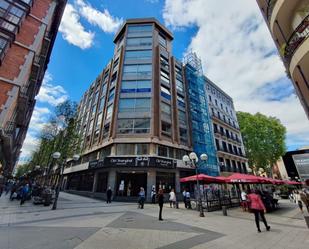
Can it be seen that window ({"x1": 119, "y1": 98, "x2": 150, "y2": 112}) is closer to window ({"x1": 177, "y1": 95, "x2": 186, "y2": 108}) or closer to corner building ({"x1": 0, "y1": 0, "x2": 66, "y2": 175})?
window ({"x1": 177, "y1": 95, "x2": 186, "y2": 108})

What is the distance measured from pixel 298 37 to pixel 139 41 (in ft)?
88.4

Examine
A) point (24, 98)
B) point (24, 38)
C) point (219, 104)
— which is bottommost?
point (24, 98)

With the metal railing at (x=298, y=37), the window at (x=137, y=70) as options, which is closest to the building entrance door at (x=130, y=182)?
the window at (x=137, y=70)

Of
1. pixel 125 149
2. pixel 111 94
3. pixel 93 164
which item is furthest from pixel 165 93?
pixel 93 164

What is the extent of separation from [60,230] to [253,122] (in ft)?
136

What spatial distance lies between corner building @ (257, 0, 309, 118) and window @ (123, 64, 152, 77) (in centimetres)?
1880

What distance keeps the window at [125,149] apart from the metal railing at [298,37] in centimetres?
1805

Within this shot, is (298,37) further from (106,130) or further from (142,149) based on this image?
(106,130)

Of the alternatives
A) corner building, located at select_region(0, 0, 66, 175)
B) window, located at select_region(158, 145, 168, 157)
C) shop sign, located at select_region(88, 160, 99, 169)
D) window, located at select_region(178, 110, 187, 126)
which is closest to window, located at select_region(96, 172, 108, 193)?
shop sign, located at select_region(88, 160, 99, 169)

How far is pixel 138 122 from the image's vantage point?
23312 millimetres

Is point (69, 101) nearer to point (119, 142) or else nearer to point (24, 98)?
point (24, 98)

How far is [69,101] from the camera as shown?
894 inches

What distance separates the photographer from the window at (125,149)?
21688 mm

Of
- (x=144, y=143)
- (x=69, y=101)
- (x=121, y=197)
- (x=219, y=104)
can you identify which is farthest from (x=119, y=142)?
(x=219, y=104)
